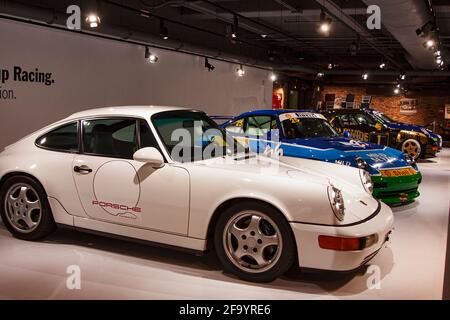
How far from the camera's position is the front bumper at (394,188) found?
5.34 meters

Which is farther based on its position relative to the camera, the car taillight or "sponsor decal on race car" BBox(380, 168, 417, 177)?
"sponsor decal on race car" BBox(380, 168, 417, 177)

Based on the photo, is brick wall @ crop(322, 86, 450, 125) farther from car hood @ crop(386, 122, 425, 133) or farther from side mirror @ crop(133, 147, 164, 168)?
side mirror @ crop(133, 147, 164, 168)

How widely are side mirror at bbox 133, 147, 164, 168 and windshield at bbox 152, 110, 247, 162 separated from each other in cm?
14

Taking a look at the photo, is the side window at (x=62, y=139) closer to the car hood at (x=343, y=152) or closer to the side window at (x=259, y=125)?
the car hood at (x=343, y=152)

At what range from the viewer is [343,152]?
5.62m

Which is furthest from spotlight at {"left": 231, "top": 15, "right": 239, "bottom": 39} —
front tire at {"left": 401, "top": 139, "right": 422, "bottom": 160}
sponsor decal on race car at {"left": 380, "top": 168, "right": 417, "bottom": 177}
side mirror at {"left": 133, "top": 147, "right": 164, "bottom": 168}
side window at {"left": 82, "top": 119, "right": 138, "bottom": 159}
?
side mirror at {"left": 133, "top": 147, "right": 164, "bottom": 168}

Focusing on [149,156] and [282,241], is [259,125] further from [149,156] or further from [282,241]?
[282,241]

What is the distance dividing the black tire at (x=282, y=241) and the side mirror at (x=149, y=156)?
624 mm

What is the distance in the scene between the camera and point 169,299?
296 cm

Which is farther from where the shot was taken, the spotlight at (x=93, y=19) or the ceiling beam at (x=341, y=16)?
the ceiling beam at (x=341, y=16)

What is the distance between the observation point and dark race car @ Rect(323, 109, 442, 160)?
403 inches

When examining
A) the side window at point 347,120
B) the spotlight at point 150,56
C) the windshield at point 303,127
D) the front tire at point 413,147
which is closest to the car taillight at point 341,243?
the windshield at point 303,127
